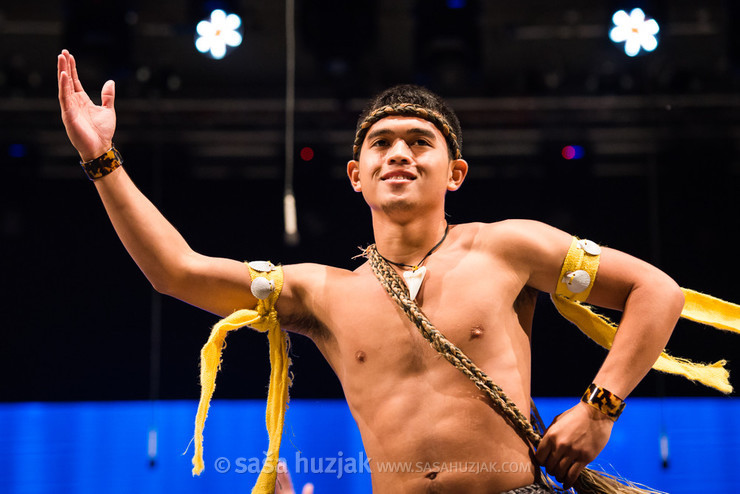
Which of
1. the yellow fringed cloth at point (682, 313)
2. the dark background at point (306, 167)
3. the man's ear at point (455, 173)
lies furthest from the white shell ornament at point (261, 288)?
the dark background at point (306, 167)

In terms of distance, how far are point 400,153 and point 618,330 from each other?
2.12ft

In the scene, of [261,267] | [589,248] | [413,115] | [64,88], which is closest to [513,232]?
[589,248]

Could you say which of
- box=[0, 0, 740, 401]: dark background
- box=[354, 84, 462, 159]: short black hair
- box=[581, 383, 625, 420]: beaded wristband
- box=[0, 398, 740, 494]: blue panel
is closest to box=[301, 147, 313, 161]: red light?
box=[0, 0, 740, 401]: dark background

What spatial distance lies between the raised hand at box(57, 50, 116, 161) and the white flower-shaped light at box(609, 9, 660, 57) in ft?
10.5

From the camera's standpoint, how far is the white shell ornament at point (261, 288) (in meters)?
1.64

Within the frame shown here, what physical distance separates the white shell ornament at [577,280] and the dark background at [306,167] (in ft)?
8.72

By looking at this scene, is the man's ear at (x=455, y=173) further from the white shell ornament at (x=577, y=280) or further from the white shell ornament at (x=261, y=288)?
the white shell ornament at (x=261, y=288)

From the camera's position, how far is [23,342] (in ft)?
15.2

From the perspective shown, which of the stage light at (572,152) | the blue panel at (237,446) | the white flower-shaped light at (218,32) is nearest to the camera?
the blue panel at (237,446)

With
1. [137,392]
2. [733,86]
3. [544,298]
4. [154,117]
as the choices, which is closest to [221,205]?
[154,117]

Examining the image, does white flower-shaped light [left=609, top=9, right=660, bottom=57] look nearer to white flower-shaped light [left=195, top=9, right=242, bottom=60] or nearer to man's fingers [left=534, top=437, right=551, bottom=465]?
white flower-shaped light [left=195, top=9, right=242, bottom=60]

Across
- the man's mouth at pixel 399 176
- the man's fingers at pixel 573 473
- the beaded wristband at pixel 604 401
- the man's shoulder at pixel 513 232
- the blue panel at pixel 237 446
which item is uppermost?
the man's mouth at pixel 399 176

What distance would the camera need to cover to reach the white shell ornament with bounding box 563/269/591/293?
5.16 feet

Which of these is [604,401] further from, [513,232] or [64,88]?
[64,88]
